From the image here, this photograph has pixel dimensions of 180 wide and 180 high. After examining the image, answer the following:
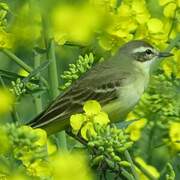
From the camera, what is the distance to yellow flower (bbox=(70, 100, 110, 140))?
3193 mm

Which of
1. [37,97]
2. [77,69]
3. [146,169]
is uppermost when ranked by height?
[77,69]

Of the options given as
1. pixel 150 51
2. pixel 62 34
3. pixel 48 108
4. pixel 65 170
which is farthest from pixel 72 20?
pixel 65 170

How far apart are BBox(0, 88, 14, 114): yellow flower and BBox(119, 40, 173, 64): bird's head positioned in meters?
1.20

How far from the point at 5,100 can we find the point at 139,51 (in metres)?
1.72

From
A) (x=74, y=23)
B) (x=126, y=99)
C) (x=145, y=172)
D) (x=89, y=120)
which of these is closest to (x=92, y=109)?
(x=89, y=120)

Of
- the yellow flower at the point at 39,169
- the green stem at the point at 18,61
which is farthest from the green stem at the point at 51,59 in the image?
the yellow flower at the point at 39,169

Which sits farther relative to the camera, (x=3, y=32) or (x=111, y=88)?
(x=111, y=88)

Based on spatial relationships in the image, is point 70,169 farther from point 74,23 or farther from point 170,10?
point 170,10

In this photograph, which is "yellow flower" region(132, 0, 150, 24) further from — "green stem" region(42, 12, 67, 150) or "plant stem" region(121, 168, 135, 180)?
"plant stem" region(121, 168, 135, 180)

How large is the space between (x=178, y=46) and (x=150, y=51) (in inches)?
31.1

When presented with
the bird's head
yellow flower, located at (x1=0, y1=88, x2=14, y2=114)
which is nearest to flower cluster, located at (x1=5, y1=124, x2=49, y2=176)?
yellow flower, located at (x1=0, y1=88, x2=14, y2=114)

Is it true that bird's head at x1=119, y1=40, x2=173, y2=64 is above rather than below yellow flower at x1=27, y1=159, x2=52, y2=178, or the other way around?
below

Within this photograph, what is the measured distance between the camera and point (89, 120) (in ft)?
10.7

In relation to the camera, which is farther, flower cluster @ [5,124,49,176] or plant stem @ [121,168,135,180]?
plant stem @ [121,168,135,180]
